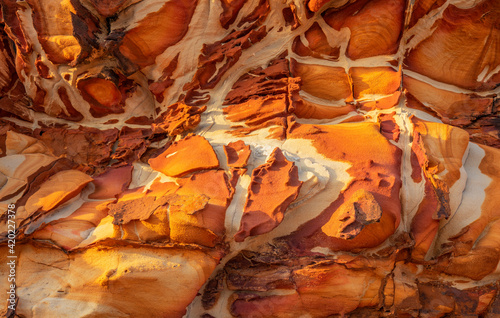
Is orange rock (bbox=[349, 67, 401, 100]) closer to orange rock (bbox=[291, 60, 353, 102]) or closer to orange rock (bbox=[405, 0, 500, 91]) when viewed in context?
orange rock (bbox=[291, 60, 353, 102])

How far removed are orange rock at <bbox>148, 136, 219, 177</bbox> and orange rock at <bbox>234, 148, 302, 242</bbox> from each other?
1.17 ft

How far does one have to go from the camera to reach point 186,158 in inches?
101

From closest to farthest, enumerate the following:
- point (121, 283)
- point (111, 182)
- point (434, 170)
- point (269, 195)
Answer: point (121, 283), point (269, 195), point (434, 170), point (111, 182)

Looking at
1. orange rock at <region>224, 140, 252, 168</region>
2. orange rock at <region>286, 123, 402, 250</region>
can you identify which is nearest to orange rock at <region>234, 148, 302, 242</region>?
orange rock at <region>224, 140, 252, 168</region>

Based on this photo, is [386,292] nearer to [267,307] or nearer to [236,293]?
[267,307]

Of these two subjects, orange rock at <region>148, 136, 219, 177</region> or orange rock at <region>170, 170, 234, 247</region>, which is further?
orange rock at <region>148, 136, 219, 177</region>

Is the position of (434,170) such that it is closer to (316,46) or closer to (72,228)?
(316,46)

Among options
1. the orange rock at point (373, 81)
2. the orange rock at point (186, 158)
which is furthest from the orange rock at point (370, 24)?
the orange rock at point (186, 158)

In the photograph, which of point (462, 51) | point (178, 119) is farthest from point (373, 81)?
point (178, 119)

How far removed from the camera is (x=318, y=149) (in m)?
2.55

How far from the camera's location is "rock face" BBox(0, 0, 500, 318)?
221 centimetres

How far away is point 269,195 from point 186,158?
2.34 feet

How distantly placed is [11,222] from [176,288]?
1236mm

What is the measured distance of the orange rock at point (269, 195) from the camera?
84.7 inches
